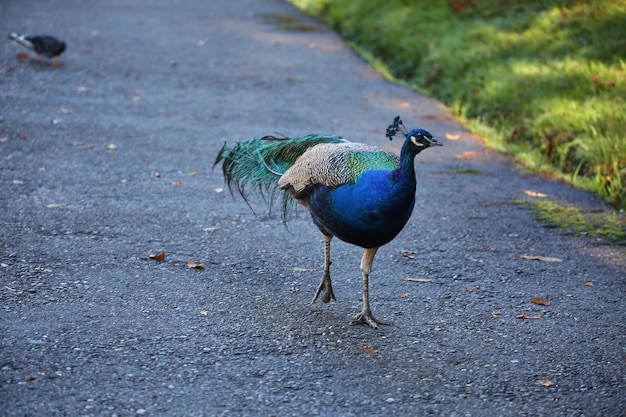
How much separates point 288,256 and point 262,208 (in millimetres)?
1144

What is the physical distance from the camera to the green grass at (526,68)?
27.8 ft

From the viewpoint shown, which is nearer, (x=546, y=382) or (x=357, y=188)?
(x=546, y=382)

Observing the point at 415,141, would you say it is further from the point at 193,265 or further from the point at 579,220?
the point at 579,220

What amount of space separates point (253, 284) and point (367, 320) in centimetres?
91

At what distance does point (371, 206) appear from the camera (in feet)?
14.8

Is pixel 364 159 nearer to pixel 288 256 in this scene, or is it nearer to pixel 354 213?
pixel 354 213

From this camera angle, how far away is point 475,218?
6.92 m

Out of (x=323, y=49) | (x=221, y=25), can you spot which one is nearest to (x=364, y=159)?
(x=323, y=49)

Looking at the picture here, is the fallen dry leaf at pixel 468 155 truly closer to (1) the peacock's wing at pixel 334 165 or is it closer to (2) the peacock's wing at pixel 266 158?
(2) the peacock's wing at pixel 266 158

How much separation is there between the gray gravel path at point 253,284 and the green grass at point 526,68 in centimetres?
56

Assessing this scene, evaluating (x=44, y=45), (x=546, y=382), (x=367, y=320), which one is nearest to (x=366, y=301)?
(x=367, y=320)

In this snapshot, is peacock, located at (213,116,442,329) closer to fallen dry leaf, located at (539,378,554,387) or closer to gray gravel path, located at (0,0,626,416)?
gray gravel path, located at (0,0,626,416)

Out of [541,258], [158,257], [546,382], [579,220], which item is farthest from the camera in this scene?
[579,220]

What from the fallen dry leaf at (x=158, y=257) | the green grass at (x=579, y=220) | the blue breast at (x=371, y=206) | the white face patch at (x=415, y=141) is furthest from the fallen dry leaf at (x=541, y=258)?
the fallen dry leaf at (x=158, y=257)
